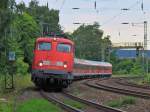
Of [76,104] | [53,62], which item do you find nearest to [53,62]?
[53,62]

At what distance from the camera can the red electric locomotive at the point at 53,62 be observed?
104 feet

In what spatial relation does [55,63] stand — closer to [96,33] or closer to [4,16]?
[4,16]

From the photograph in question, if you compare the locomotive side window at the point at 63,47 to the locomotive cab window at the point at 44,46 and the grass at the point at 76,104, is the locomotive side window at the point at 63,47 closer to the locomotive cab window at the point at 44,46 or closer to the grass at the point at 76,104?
the locomotive cab window at the point at 44,46

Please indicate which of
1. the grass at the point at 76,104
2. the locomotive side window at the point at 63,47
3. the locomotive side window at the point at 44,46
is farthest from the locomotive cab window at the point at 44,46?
the grass at the point at 76,104

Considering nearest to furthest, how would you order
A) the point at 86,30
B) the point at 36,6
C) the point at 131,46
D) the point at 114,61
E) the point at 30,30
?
the point at 30,30, the point at 131,46, the point at 36,6, the point at 114,61, the point at 86,30

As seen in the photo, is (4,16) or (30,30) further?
(30,30)

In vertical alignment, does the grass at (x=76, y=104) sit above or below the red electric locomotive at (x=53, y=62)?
below

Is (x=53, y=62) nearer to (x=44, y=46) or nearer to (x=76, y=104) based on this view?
(x=44, y=46)

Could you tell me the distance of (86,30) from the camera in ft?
500

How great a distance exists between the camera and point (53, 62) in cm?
3206

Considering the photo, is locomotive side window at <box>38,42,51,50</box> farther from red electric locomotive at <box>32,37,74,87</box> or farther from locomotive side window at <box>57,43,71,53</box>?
locomotive side window at <box>57,43,71,53</box>

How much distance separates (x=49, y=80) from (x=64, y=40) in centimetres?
279

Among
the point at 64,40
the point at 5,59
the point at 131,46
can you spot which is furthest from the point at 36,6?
the point at 64,40

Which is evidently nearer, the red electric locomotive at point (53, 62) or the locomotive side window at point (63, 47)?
the red electric locomotive at point (53, 62)
